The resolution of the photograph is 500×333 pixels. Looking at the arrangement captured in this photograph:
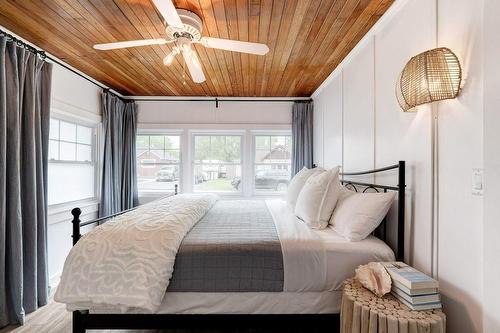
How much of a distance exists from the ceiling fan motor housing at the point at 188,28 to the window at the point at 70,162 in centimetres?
202

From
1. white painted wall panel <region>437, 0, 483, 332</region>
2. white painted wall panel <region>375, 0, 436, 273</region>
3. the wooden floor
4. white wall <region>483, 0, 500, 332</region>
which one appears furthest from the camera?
the wooden floor

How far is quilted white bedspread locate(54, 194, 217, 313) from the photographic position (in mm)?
1374

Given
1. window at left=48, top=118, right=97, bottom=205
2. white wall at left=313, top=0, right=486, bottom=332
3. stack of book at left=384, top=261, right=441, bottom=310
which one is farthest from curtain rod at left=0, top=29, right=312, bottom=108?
stack of book at left=384, top=261, right=441, bottom=310

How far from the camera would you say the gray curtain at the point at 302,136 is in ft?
12.9

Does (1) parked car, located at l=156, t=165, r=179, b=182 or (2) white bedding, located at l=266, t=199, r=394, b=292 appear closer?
(2) white bedding, located at l=266, t=199, r=394, b=292

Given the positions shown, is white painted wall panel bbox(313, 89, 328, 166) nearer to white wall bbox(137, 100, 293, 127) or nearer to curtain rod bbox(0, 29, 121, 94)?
white wall bbox(137, 100, 293, 127)

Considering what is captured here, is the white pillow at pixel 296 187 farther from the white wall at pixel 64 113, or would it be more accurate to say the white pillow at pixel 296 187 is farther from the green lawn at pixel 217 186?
the white wall at pixel 64 113

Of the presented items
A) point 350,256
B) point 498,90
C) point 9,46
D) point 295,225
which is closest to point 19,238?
point 9,46

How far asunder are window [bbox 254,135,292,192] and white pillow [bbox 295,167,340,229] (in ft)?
6.96

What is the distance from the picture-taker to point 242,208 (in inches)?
107

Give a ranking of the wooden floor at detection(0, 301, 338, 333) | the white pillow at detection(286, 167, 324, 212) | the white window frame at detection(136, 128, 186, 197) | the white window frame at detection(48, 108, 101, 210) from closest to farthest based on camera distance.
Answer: the wooden floor at detection(0, 301, 338, 333) < the white pillow at detection(286, 167, 324, 212) < the white window frame at detection(48, 108, 101, 210) < the white window frame at detection(136, 128, 186, 197)

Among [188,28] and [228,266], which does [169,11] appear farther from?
[228,266]

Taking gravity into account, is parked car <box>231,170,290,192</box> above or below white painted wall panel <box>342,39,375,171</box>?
below

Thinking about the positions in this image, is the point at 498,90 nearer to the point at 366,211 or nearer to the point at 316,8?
the point at 366,211
